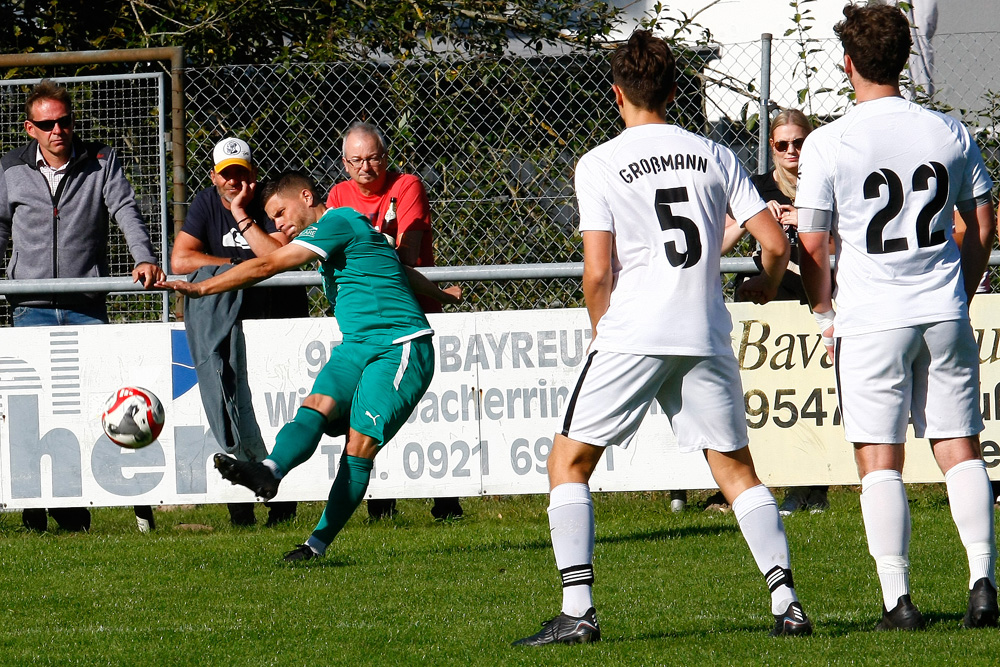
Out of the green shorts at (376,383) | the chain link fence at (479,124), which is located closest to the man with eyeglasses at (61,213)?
the chain link fence at (479,124)

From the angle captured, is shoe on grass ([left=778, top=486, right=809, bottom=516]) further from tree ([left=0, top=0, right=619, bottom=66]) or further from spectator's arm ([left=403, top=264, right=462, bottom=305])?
tree ([left=0, top=0, right=619, bottom=66])

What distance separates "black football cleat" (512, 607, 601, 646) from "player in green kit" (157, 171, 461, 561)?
1870mm

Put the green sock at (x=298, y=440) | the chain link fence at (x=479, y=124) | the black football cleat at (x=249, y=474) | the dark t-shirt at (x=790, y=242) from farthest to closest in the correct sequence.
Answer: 1. the chain link fence at (x=479, y=124)
2. the dark t-shirt at (x=790, y=242)
3. the green sock at (x=298, y=440)
4. the black football cleat at (x=249, y=474)

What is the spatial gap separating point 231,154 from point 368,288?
199cm

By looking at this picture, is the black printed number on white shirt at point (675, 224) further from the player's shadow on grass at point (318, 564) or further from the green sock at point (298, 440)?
the player's shadow on grass at point (318, 564)

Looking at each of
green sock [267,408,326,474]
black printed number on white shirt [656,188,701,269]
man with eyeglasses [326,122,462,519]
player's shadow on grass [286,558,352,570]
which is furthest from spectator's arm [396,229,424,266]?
black printed number on white shirt [656,188,701,269]

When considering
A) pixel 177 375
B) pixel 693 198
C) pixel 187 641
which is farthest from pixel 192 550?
pixel 693 198

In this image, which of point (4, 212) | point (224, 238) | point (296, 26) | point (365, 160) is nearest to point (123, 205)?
point (224, 238)

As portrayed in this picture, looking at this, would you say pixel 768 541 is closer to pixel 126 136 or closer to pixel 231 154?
pixel 231 154

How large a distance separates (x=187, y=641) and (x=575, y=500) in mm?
1475

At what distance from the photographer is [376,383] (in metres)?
6.21

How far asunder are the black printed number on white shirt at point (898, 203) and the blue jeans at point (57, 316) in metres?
5.31

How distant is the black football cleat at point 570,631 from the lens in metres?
4.44

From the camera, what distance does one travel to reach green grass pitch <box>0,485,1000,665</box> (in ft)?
14.5
